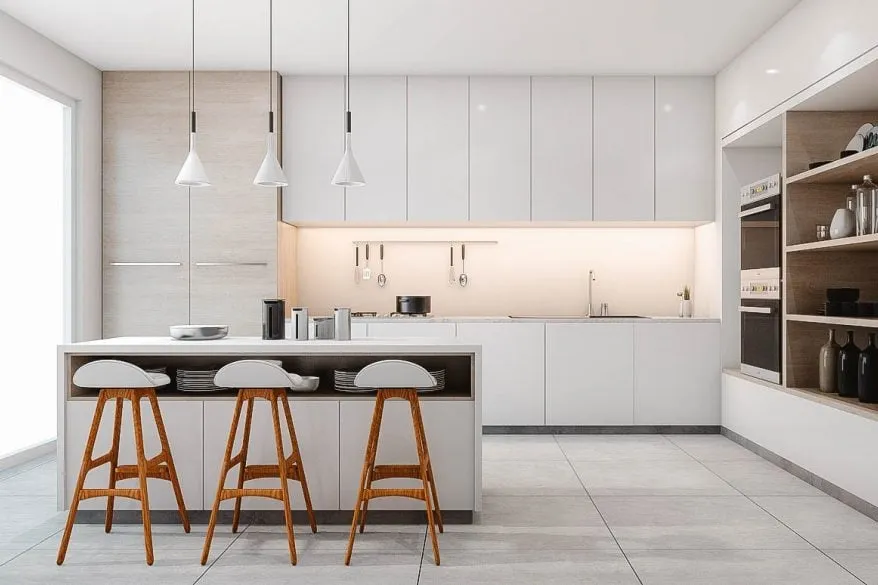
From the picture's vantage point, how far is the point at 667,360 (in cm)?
606

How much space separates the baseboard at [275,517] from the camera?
12.3 ft

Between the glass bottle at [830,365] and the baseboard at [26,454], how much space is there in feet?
16.8

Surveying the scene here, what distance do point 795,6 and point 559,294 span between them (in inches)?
117

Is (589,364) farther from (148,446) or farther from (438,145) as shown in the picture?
(148,446)

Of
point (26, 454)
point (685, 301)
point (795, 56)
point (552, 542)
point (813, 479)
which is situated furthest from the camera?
point (685, 301)

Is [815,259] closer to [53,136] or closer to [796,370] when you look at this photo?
[796,370]

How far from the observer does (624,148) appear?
619 centimetres

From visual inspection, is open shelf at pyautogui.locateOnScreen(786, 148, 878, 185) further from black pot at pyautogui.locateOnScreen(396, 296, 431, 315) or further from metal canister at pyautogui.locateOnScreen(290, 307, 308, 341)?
metal canister at pyautogui.locateOnScreen(290, 307, 308, 341)

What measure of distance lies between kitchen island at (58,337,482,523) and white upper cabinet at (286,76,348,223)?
2629mm

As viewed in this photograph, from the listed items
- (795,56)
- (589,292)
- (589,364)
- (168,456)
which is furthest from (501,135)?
(168,456)

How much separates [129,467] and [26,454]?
203 cm

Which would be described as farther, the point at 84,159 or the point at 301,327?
the point at 84,159

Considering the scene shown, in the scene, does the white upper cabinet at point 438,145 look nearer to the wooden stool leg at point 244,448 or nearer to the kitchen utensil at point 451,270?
the kitchen utensil at point 451,270

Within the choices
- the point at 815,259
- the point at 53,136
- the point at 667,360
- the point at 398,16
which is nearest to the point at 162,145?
the point at 53,136
